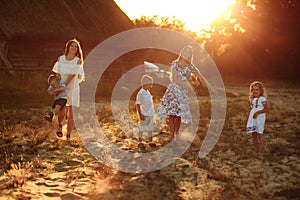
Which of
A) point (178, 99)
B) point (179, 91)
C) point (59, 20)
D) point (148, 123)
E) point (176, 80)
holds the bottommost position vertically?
point (148, 123)

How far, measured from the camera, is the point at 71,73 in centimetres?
654

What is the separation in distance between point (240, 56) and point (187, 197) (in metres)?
34.2

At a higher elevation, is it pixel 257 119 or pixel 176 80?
pixel 176 80

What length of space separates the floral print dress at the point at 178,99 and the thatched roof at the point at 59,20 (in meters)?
14.1

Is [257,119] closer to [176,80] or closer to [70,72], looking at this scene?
[176,80]

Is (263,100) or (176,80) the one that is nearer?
(263,100)

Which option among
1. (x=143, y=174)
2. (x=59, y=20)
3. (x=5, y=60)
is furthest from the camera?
(x=59, y=20)

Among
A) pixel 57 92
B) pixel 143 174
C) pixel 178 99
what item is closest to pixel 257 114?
pixel 178 99

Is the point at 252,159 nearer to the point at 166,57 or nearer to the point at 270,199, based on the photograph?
the point at 270,199

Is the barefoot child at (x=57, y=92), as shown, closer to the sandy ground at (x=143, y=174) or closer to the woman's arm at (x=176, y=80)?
the sandy ground at (x=143, y=174)

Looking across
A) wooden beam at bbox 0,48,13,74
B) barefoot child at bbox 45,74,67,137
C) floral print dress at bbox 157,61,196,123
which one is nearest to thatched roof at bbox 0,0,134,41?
wooden beam at bbox 0,48,13,74

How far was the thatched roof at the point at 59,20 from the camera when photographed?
755 inches

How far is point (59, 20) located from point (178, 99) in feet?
50.5

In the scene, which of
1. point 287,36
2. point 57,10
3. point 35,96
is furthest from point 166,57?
point 35,96
